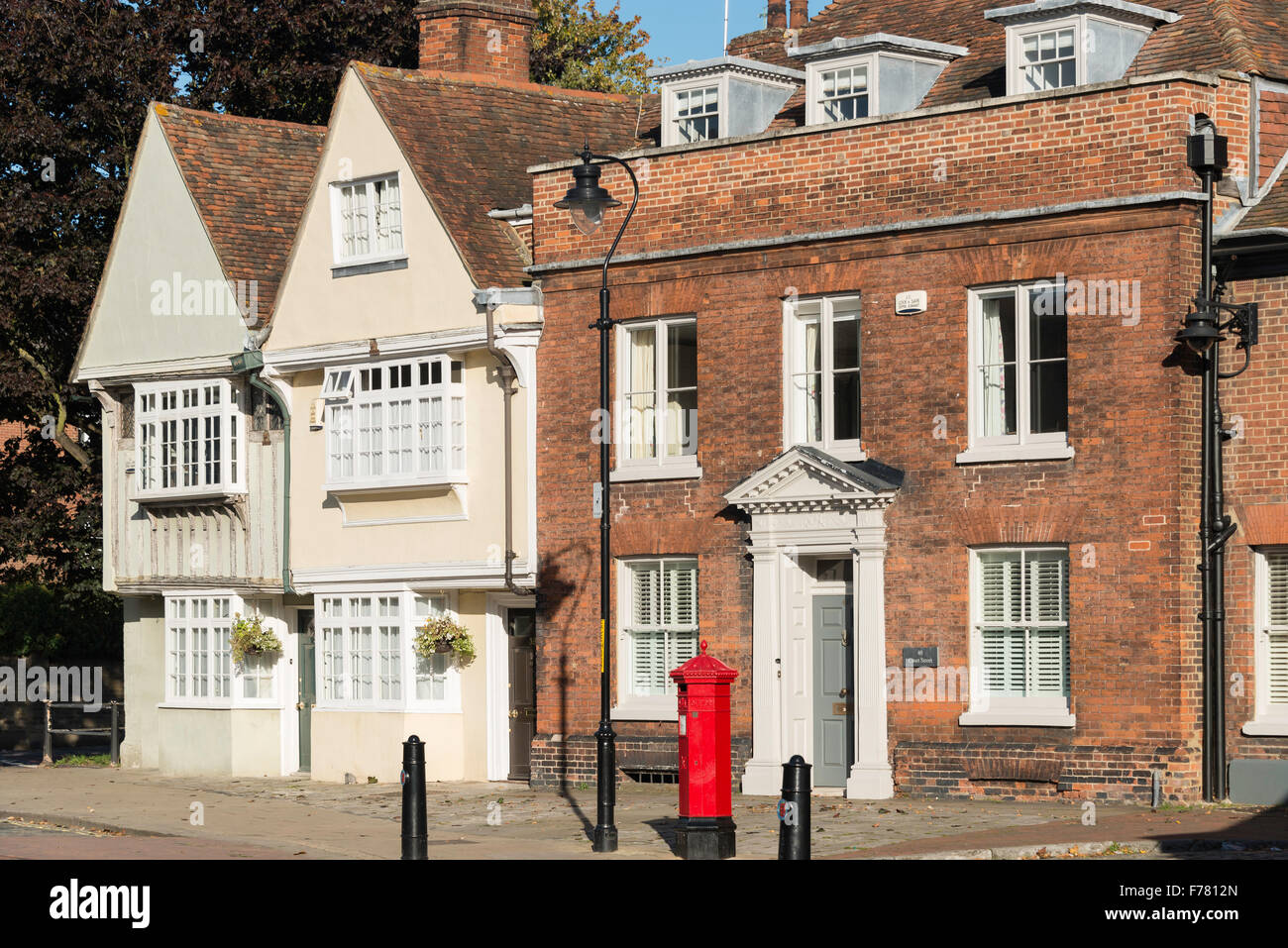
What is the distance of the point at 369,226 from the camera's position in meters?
28.2

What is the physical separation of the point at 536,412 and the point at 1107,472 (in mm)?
7644

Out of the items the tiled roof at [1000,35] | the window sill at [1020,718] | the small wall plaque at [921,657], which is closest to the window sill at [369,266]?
the tiled roof at [1000,35]

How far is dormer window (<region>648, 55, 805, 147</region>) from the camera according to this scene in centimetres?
2644

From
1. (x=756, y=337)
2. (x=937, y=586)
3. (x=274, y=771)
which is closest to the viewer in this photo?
(x=937, y=586)

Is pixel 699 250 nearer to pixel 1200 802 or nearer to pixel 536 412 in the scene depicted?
pixel 536 412

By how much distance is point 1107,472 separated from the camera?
21594 millimetres

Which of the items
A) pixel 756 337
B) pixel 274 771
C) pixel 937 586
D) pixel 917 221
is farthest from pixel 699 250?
pixel 274 771

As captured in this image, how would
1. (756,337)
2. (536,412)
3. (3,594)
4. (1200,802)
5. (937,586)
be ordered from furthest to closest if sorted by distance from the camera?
(3,594) → (536,412) → (756,337) → (937,586) → (1200,802)

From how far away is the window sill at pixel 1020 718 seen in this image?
855 inches

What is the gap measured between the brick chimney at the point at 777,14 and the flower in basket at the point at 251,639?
40.9 feet

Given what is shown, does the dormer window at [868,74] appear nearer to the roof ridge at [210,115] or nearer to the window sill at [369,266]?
the window sill at [369,266]

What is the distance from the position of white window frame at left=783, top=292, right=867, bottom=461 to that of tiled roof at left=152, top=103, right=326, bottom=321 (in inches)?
356

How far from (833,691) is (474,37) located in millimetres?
12629

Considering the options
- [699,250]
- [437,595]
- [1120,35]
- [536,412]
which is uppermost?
[1120,35]
